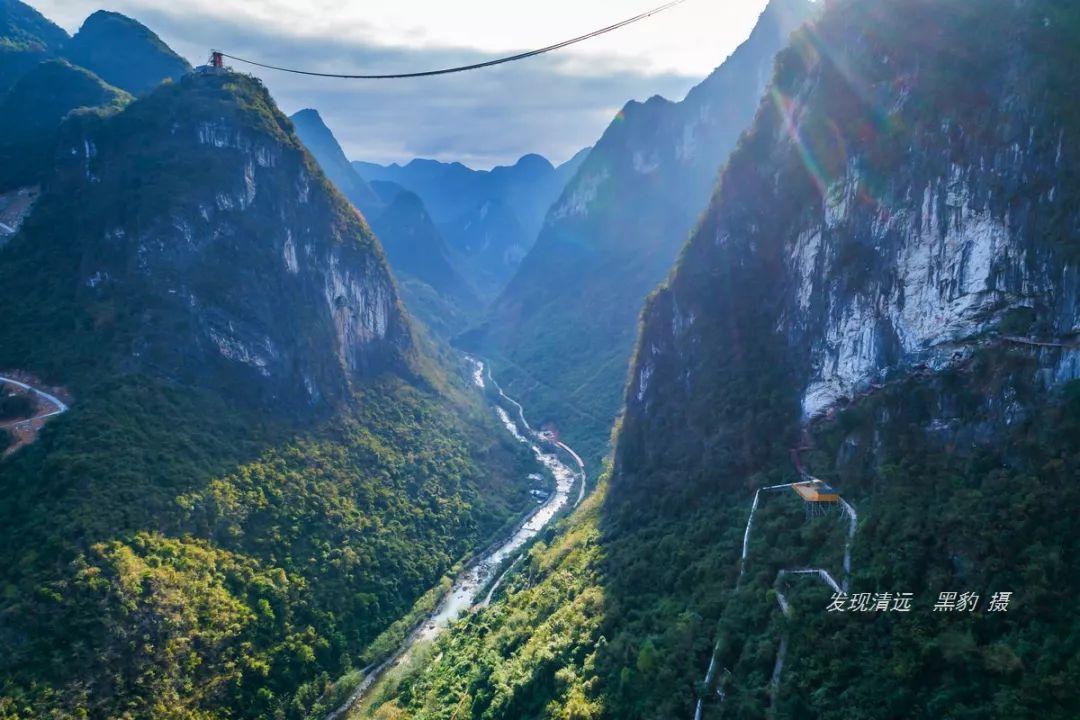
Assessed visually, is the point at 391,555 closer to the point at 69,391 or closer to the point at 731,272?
the point at 69,391

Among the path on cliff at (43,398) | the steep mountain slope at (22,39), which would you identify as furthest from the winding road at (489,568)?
the steep mountain slope at (22,39)

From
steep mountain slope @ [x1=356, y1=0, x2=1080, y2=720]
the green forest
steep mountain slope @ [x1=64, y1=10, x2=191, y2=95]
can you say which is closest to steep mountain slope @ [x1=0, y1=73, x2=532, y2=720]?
steep mountain slope @ [x1=356, y1=0, x2=1080, y2=720]

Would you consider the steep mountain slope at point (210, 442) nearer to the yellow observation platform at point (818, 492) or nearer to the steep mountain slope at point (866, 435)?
the steep mountain slope at point (866, 435)

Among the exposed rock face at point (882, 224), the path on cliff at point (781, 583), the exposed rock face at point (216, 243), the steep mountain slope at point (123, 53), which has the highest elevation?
the steep mountain slope at point (123, 53)

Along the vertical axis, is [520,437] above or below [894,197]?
below

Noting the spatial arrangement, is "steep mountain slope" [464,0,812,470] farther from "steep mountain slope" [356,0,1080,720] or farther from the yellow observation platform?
the yellow observation platform

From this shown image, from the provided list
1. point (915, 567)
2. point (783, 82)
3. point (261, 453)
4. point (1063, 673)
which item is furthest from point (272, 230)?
point (1063, 673)
